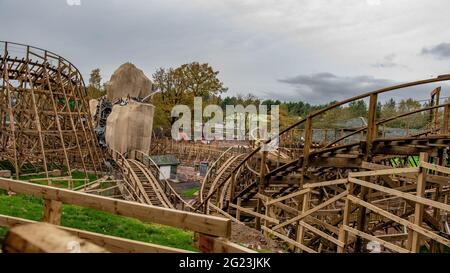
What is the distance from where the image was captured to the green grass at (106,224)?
26.2 ft

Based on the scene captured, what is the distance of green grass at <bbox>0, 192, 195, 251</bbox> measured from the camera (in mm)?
7980

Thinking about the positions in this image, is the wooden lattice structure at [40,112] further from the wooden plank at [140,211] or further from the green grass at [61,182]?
the wooden plank at [140,211]

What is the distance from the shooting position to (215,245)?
3.53 meters

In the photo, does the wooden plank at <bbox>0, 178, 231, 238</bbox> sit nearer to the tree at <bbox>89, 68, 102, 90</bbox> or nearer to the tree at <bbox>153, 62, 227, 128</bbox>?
the tree at <bbox>153, 62, 227, 128</bbox>

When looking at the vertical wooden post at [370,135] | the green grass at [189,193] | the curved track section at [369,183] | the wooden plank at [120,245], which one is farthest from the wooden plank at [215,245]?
the green grass at [189,193]

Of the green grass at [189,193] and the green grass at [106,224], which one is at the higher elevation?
the green grass at [106,224]

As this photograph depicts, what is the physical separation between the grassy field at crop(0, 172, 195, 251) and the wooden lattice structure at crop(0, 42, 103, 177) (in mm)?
8738

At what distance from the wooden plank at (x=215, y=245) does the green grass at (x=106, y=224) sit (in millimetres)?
4091

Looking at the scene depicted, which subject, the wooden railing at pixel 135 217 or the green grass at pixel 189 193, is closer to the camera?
the wooden railing at pixel 135 217

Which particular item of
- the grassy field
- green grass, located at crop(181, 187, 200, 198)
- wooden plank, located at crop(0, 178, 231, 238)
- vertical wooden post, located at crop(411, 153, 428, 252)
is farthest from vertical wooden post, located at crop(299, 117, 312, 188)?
green grass, located at crop(181, 187, 200, 198)

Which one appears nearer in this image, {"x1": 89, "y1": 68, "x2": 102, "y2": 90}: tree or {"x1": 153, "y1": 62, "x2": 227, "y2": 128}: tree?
{"x1": 153, "y1": 62, "x2": 227, "y2": 128}: tree
